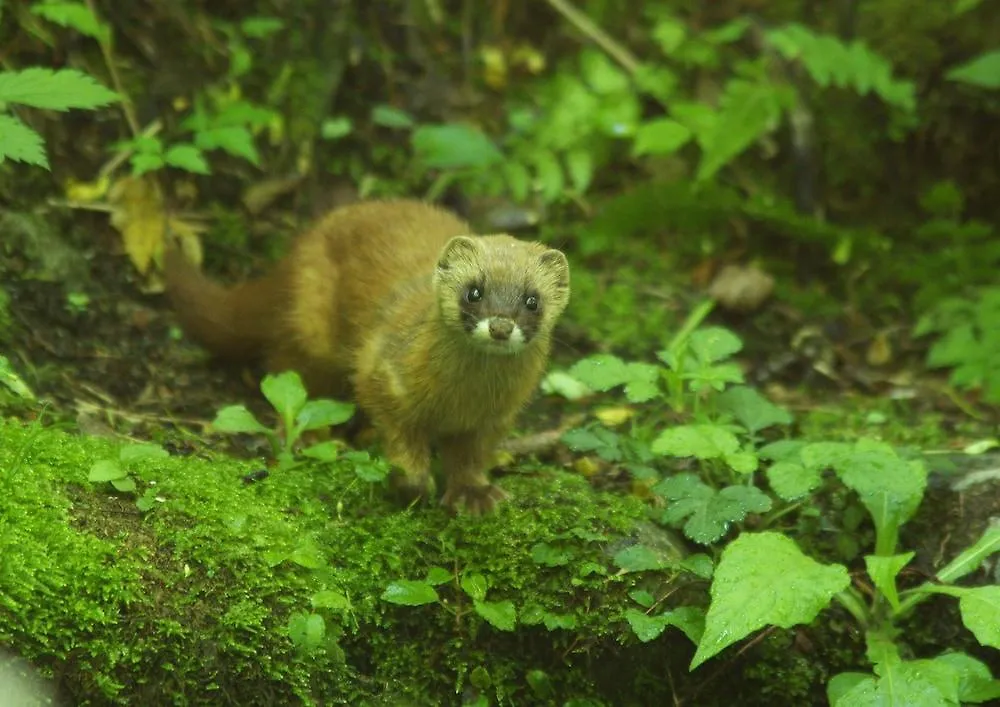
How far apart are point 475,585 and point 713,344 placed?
1.61 metres

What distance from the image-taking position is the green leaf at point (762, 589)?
403cm

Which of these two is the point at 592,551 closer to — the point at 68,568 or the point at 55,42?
the point at 68,568

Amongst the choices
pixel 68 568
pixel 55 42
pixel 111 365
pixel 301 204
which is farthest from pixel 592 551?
pixel 55 42

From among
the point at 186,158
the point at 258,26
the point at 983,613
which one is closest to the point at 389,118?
the point at 258,26

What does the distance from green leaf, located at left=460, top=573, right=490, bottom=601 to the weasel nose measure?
0.90 meters

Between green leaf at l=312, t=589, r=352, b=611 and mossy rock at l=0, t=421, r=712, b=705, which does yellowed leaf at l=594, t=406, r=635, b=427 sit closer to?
mossy rock at l=0, t=421, r=712, b=705

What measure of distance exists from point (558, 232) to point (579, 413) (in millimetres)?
1734

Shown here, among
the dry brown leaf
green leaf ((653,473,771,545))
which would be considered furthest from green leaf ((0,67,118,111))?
the dry brown leaf

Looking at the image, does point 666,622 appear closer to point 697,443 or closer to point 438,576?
point 697,443

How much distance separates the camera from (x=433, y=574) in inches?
175

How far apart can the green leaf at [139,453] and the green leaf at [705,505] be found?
1902 millimetres

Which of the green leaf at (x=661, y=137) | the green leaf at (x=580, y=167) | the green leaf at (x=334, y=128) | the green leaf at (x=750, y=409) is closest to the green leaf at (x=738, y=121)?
the green leaf at (x=661, y=137)

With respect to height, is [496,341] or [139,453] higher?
[496,341]

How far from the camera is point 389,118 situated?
286 inches
